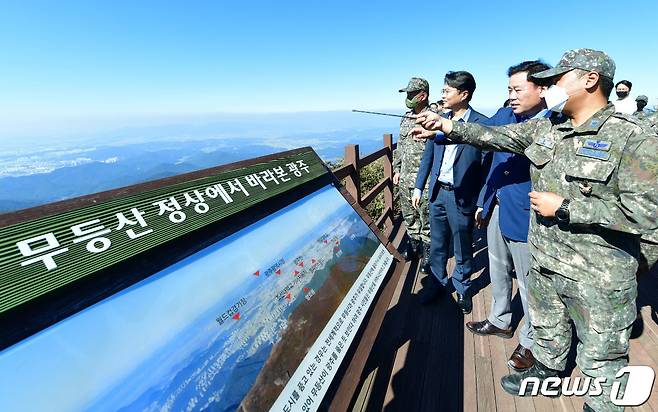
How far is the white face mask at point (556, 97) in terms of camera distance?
5.62 ft

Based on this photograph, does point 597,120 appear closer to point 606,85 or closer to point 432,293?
point 606,85

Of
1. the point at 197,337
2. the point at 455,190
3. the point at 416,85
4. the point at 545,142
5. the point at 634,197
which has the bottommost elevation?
the point at 634,197

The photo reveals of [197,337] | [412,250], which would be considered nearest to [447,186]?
[412,250]

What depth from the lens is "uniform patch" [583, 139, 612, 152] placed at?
1591mm

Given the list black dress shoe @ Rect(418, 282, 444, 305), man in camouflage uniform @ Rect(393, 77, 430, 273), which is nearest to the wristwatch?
black dress shoe @ Rect(418, 282, 444, 305)

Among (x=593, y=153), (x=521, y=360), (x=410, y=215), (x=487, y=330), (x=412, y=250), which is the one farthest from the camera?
(x=412, y=250)

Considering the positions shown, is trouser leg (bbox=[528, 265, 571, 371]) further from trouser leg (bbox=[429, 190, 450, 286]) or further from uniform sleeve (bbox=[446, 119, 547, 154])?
trouser leg (bbox=[429, 190, 450, 286])

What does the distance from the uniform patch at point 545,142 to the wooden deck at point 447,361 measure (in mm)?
1744

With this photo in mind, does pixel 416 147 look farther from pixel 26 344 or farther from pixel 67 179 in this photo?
pixel 67 179

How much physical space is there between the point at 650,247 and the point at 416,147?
98.3 inches

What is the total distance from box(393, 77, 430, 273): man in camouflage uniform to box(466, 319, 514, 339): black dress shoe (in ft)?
3.86

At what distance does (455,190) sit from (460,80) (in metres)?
0.97

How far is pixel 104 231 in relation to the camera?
993 millimetres

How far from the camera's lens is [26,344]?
28.9 inches
